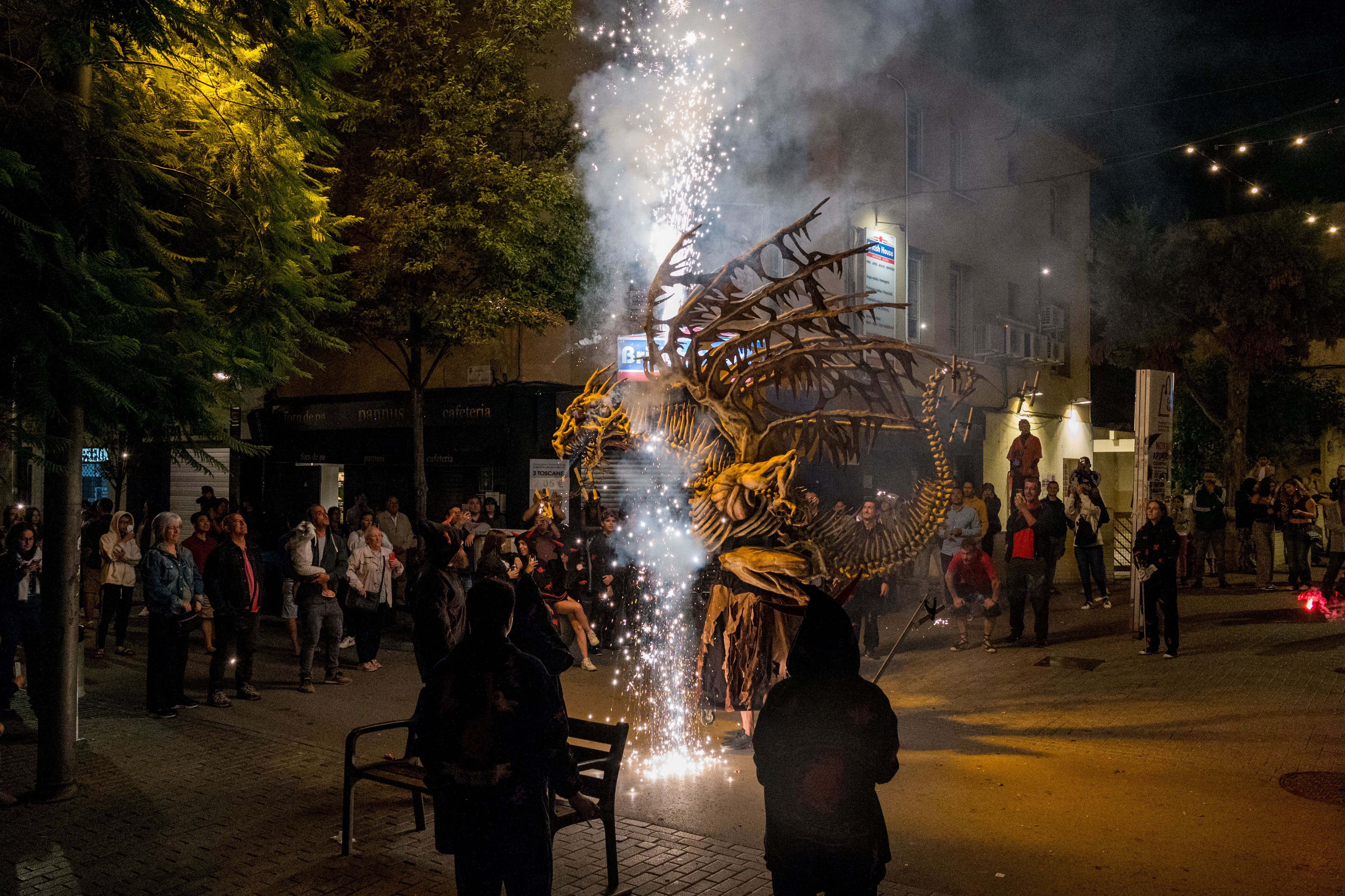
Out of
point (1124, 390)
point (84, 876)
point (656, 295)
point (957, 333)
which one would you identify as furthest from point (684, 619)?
point (1124, 390)

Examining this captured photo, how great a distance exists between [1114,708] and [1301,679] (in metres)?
2.41

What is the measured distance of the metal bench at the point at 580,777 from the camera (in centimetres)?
475

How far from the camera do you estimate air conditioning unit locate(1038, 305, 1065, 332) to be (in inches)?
889

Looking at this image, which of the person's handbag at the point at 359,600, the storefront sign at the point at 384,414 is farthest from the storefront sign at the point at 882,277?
the person's handbag at the point at 359,600

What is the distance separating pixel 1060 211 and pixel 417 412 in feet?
53.3

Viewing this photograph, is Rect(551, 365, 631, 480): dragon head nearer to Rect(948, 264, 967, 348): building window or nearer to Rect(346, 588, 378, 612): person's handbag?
Rect(346, 588, 378, 612): person's handbag

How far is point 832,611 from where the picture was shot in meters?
3.48

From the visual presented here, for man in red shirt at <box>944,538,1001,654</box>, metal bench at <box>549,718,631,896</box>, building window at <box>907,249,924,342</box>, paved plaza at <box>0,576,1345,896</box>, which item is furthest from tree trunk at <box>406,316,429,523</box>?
metal bench at <box>549,718,631,896</box>

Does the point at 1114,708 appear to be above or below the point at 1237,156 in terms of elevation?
below

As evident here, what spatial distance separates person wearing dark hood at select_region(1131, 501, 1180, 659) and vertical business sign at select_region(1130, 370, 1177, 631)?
1.95 feet

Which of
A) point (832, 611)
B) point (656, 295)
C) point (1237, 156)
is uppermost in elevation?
point (1237, 156)

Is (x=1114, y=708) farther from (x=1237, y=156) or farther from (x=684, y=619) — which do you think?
(x=1237, y=156)

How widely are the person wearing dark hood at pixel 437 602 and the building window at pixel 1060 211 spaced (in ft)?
66.9

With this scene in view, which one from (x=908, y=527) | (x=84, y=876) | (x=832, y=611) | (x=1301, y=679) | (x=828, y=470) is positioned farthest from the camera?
(x=828, y=470)
